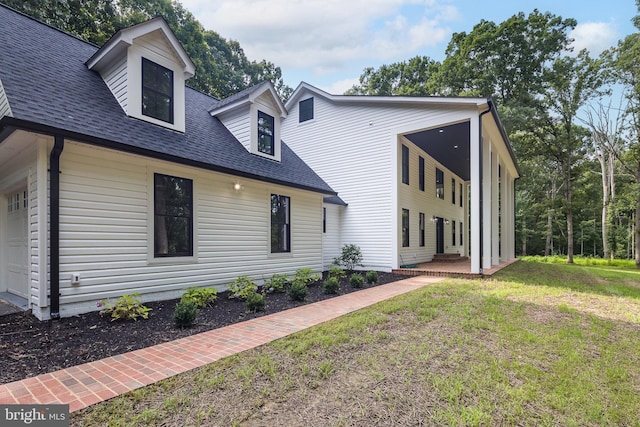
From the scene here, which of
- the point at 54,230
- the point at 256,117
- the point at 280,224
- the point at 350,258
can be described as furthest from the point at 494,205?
the point at 54,230

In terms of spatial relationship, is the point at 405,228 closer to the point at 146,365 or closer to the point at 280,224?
the point at 280,224

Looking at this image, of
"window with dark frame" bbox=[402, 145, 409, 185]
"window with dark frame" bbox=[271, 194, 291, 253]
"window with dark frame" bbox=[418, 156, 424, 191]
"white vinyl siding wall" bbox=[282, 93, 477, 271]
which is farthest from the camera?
"window with dark frame" bbox=[418, 156, 424, 191]

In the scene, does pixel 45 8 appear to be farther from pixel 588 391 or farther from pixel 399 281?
pixel 588 391

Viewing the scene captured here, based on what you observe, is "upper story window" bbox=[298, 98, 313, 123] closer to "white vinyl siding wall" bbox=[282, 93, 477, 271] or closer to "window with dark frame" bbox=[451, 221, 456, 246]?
"white vinyl siding wall" bbox=[282, 93, 477, 271]

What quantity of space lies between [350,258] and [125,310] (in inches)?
297

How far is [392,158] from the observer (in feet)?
36.0

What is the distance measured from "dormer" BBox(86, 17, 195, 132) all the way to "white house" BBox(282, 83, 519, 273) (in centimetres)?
628

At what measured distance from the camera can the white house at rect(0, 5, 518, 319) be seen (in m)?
4.58

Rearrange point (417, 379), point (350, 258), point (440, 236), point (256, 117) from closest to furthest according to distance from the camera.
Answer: point (417, 379) → point (256, 117) → point (350, 258) → point (440, 236)

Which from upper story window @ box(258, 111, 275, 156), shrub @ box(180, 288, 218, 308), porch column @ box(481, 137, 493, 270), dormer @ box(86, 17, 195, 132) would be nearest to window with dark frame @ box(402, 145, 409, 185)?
porch column @ box(481, 137, 493, 270)

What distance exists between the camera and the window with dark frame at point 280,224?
8.40 m

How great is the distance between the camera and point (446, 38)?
75.3ft

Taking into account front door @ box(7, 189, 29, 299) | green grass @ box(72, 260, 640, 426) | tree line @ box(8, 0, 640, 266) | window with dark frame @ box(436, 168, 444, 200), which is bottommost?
green grass @ box(72, 260, 640, 426)

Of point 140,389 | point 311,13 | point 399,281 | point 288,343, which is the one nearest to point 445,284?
point 399,281
